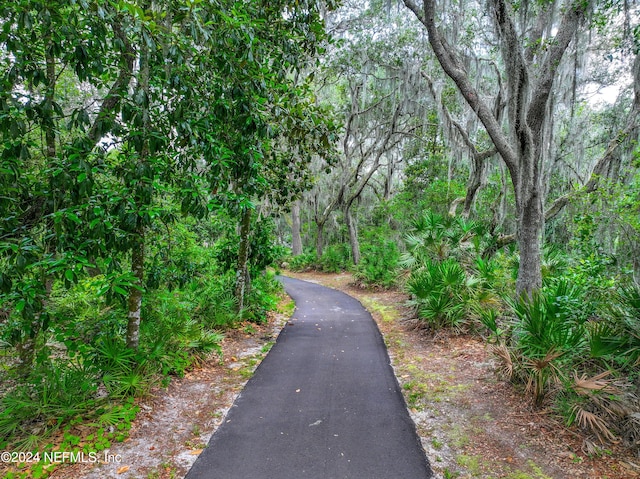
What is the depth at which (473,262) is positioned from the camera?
9.56m

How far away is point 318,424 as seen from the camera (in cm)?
390

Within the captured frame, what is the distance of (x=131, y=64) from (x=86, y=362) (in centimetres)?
361

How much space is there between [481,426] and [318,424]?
184cm

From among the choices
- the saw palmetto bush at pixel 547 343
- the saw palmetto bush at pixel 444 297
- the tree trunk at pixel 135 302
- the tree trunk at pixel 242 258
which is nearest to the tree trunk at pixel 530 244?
the saw palmetto bush at pixel 547 343

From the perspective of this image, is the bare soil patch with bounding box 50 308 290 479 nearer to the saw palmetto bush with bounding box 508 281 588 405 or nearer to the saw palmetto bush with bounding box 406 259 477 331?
the saw palmetto bush with bounding box 406 259 477 331

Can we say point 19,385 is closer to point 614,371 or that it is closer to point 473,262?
point 614,371

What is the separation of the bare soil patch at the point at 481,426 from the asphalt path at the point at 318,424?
231mm

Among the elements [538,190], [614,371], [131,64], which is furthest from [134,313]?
[538,190]

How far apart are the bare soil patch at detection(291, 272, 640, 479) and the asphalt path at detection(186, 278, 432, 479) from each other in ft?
0.76

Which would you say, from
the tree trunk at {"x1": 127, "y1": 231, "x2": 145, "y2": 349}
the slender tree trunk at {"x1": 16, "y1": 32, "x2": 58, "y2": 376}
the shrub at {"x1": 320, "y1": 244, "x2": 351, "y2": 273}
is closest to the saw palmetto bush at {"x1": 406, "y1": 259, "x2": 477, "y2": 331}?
the tree trunk at {"x1": 127, "y1": 231, "x2": 145, "y2": 349}

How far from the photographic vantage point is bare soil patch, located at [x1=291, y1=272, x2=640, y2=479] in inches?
126

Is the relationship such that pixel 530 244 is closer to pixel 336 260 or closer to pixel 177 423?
pixel 177 423

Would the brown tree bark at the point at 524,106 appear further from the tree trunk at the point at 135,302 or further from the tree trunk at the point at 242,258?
the tree trunk at the point at 135,302

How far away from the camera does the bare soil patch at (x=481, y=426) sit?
10.5 feet
